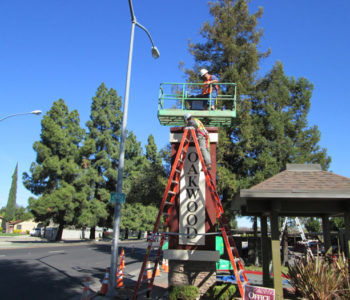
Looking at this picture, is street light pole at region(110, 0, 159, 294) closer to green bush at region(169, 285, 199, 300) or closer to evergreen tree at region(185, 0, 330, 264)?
green bush at region(169, 285, 199, 300)

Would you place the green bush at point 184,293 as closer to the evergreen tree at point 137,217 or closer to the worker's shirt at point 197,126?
the worker's shirt at point 197,126

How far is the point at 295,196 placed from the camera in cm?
633

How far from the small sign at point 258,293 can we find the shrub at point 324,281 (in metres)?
2.01

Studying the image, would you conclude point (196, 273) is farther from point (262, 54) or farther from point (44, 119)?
point (44, 119)

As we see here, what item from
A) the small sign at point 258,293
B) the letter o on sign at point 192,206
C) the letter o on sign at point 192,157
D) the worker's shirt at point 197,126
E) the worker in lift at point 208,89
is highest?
the worker in lift at point 208,89

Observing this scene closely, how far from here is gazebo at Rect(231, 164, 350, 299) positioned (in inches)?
250

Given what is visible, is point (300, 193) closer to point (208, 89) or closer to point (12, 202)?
point (208, 89)

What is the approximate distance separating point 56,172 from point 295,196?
3478 cm

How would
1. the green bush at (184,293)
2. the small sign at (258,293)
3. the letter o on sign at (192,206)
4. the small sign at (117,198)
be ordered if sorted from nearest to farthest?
the small sign at (258,293) < the green bush at (184,293) < the small sign at (117,198) < the letter o on sign at (192,206)

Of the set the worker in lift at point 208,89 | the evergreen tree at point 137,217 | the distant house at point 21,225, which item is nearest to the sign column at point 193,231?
the worker in lift at point 208,89

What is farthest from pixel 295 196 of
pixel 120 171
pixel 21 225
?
pixel 21 225

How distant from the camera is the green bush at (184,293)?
27.9 ft

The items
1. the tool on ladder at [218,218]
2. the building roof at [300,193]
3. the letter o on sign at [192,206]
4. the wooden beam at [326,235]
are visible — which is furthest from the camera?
the letter o on sign at [192,206]

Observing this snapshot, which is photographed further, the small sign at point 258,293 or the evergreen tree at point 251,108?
the evergreen tree at point 251,108
